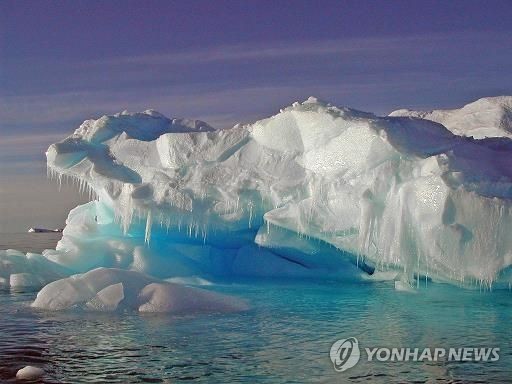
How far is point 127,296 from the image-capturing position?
11.9 m

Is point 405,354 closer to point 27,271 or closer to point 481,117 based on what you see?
point 27,271

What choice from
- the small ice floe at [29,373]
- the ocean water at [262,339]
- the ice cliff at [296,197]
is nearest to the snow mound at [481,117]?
the ice cliff at [296,197]

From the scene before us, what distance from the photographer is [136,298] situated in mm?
11953

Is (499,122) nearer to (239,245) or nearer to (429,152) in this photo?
(429,152)

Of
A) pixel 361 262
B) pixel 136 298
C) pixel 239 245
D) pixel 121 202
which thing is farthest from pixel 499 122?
pixel 136 298

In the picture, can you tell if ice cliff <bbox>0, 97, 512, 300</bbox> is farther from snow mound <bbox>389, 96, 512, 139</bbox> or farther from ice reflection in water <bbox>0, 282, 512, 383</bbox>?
ice reflection in water <bbox>0, 282, 512, 383</bbox>

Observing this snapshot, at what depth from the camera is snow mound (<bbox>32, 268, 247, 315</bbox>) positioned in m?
11.7

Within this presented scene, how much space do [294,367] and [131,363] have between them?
1.92 m

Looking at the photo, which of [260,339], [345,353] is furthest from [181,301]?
[345,353]

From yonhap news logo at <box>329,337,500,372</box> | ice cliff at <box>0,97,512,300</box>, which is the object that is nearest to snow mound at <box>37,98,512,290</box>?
ice cliff at <box>0,97,512,300</box>

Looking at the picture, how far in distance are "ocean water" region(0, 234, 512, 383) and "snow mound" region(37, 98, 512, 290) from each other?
1.38 meters

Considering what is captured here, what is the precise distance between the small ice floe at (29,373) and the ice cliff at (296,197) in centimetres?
783

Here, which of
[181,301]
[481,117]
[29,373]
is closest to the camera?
[29,373]

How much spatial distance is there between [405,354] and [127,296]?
5.38 metres
